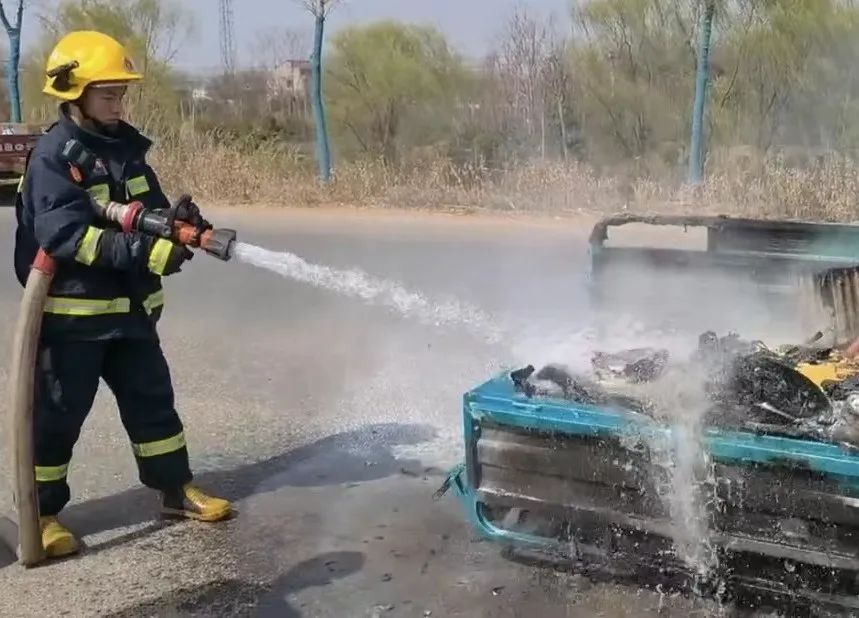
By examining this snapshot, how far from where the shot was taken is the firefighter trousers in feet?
11.9

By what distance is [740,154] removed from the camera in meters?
15.5

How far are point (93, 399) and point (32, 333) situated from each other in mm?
403

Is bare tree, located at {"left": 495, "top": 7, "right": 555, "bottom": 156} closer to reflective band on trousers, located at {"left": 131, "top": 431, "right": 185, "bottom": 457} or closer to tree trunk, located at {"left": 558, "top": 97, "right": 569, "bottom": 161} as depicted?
tree trunk, located at {"left": 558, "top": 97, "right": 569, "bottom": 161}

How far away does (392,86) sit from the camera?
21156 mm

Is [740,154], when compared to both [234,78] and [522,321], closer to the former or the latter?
[522,321]

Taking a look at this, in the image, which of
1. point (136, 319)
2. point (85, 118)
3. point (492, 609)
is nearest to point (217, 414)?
point (136, 319)

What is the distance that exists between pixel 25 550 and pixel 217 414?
5.98 ft

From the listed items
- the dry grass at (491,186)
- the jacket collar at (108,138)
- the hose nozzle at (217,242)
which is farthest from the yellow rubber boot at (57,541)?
the dry grass at (491,186)

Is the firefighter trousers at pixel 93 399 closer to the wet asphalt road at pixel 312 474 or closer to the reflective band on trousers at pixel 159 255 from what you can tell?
the wet asphalt road at pixel 312 474

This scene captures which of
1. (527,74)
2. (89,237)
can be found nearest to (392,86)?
(527,74)

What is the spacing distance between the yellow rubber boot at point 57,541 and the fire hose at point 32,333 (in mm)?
51

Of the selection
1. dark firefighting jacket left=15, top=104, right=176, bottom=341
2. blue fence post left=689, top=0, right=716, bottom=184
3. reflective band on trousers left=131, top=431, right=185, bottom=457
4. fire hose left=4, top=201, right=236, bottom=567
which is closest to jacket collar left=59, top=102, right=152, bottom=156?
dark firefighting jacket left=15, top=104, right=176, bottom=341

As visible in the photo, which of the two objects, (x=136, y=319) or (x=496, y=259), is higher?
(x=136, y=319)

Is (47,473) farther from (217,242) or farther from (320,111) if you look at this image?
(320,111)
